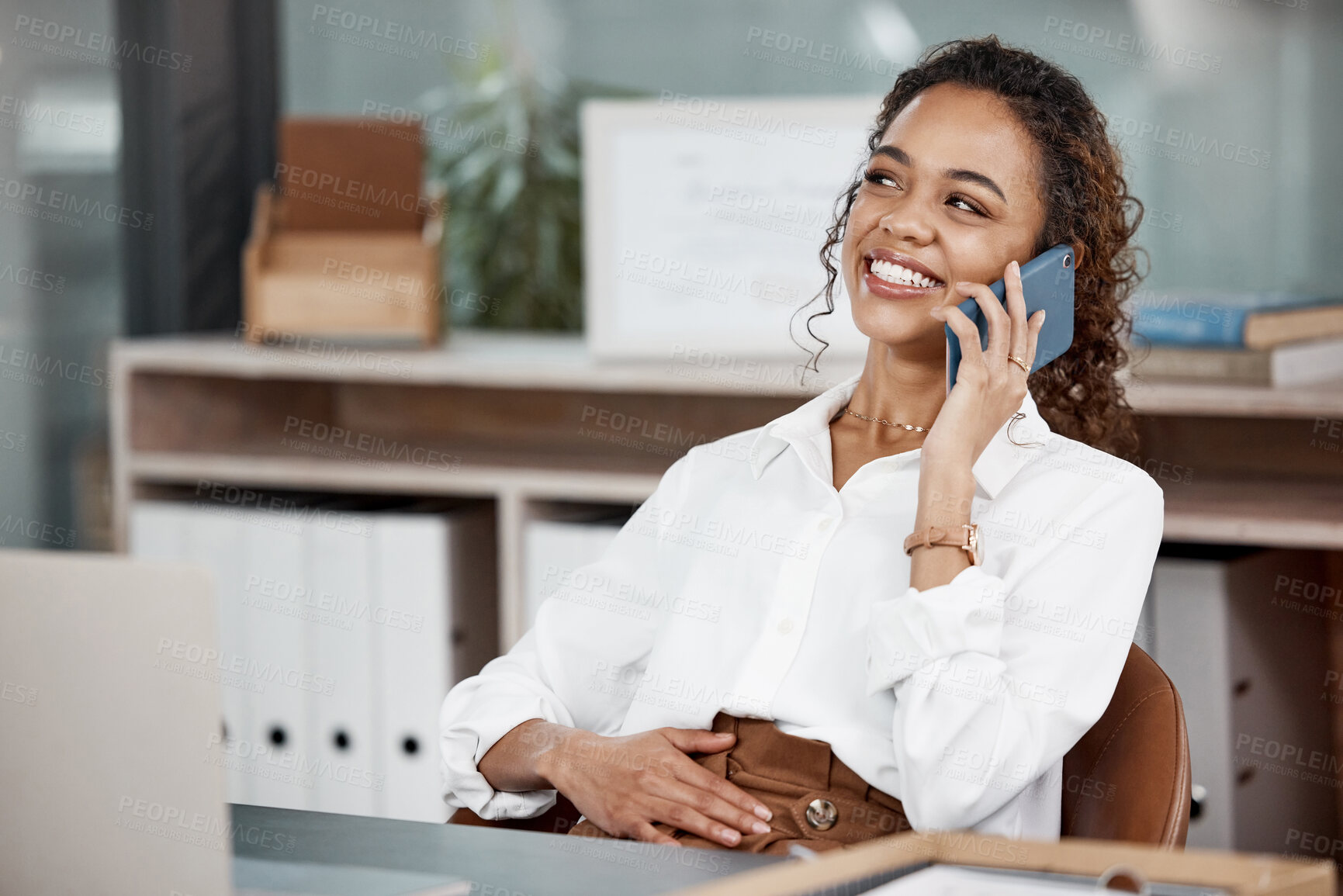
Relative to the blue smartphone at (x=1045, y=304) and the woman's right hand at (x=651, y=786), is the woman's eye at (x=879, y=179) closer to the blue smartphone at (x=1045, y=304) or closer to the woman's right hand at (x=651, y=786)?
the blue smartphone at (x=1045, y=304)

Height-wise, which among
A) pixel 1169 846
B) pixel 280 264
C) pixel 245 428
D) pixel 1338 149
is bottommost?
pixel 1169 846

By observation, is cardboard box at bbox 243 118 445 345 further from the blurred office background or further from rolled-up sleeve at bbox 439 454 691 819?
rolled-up sleeve at bbox 439 454 691 819

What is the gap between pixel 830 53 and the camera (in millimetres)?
2807

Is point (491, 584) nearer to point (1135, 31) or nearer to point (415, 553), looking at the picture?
point (415, 553)

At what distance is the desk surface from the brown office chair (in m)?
0.21

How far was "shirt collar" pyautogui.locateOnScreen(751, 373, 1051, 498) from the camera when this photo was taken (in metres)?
1.33

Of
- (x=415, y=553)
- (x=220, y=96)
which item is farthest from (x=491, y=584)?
(x=220, y=96)

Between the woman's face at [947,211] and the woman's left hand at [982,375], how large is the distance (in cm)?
3

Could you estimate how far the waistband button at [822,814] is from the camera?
124 cm

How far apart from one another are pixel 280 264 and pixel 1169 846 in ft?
6.36

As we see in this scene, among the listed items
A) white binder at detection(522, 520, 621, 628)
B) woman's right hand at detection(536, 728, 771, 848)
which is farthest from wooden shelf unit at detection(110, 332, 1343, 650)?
woman's right hand at detection(536, 728, 771, 848)

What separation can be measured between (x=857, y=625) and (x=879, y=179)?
0.48 m

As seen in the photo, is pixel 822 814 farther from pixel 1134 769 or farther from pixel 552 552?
pixel 552 552

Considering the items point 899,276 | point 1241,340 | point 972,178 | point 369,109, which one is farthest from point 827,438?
point 369,109
